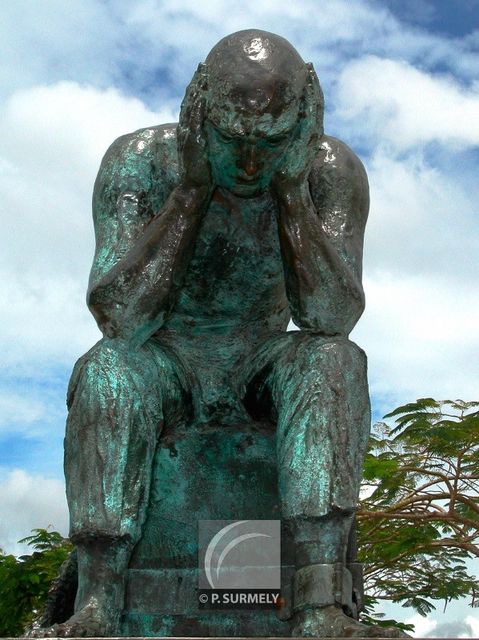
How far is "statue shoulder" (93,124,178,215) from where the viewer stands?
4551 millimetres

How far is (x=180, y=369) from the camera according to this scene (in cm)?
437

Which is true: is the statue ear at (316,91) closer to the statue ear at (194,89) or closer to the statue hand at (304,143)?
the statue hand at (304,143)

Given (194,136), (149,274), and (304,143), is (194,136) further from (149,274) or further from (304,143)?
(149,274)

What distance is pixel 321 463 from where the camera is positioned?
380 cm

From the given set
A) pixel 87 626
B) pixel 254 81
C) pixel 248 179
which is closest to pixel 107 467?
pixel 87 626

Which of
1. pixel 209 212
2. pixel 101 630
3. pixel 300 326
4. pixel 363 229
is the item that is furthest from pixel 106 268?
pixel 101 630

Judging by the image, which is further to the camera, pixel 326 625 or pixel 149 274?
pixel 149 274

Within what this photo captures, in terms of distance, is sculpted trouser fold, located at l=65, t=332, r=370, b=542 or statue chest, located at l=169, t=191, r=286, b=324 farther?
statue chest, located at l=169, t=191, r=286, b=324

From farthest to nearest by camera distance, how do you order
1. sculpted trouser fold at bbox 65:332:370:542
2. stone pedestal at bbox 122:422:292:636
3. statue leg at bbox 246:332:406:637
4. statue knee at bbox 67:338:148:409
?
stone pedestal at bbox 122:422:292:636, statue knee at bbox 67:338:148:409, sculpted trouser fold at bbox 65:332:370:542, statue leg at bbox 246:332:406:637

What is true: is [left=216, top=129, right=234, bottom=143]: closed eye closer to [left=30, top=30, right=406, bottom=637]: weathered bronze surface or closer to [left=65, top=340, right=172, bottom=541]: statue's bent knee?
[left=30, top=30, right=406, bottom=637]: weathered bronze surface

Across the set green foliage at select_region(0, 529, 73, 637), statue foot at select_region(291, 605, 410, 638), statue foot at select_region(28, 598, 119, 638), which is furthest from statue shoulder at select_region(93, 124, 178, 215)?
green foliage at select_region(0, 529, 73, 637)

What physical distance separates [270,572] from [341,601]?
22.3 inches

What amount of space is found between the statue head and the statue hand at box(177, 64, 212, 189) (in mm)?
25

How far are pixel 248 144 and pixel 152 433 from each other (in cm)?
109
